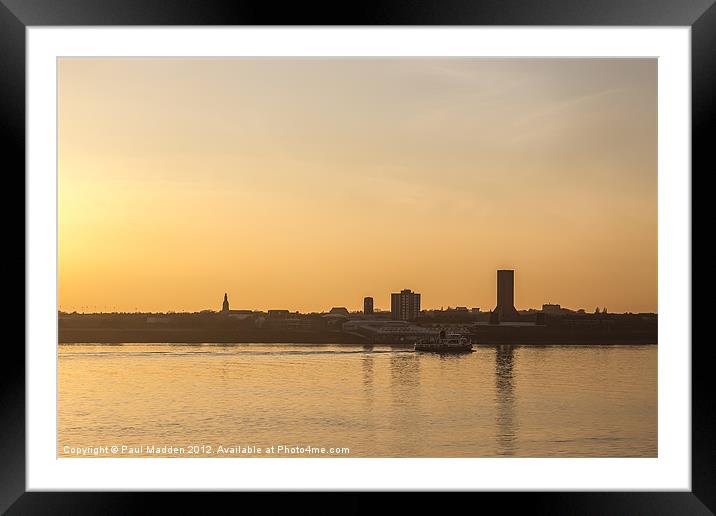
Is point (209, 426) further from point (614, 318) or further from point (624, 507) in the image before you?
point (624, 507)

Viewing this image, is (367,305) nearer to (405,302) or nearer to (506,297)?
(405,302)

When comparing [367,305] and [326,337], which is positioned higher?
[367,305]

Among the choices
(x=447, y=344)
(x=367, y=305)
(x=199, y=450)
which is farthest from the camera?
(x=447, y=344)

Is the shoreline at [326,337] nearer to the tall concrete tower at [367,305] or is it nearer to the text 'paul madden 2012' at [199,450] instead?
the tall concrete tower at [367,305]

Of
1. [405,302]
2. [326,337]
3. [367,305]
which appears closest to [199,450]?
[326,337]

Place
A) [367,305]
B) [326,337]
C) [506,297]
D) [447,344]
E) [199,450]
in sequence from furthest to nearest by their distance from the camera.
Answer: [447,344] < [506,297] < [367,305] < [326,337] < [199,450]

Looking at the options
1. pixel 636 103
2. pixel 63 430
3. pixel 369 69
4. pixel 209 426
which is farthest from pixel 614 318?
pixel 63 430
